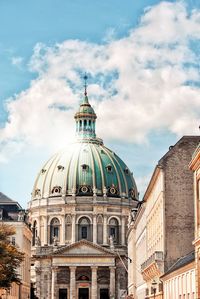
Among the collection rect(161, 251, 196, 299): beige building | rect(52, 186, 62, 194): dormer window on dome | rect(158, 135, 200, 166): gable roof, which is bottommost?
rect(161, 251, 196, 299): beige building

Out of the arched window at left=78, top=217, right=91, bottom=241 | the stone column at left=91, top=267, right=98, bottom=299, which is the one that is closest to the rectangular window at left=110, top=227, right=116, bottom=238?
the arched window at left=78, top=217, right=91, bottom=241

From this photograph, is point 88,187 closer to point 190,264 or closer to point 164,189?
point 164,189

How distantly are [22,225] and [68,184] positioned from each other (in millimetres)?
64215

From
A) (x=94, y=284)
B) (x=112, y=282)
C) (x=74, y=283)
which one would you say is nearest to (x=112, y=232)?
(x=94, y=284)

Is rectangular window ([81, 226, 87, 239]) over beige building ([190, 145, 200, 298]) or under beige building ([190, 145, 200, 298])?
over

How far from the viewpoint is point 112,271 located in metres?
155

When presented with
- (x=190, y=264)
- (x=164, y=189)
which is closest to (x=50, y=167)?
(x=164, y=189)

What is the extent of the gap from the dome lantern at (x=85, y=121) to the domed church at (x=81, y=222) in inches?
158

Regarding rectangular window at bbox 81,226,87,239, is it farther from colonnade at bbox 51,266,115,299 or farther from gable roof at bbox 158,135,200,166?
gable roof at bbox 158,135,200,166

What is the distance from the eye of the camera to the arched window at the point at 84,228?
547 feet

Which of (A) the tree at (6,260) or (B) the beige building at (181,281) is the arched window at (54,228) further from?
(B) the beige building at (181,281)

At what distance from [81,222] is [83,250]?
13.5 metres

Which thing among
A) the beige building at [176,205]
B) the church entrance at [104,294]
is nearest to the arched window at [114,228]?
the church entrance at [104,294]

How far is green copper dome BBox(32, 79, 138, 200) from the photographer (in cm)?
16812
